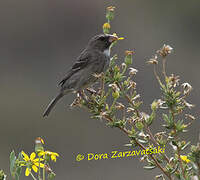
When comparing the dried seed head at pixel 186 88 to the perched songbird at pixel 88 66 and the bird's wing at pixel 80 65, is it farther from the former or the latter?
the bird's wing at pixel 80 65

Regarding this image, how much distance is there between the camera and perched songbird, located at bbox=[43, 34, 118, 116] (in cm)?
519

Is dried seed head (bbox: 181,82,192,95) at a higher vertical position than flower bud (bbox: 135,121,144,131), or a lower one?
higher

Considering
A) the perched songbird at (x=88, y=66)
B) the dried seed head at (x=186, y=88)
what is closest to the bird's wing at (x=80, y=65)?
the perched songbird at (x=88, y=66)

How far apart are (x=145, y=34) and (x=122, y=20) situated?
3.21 ft

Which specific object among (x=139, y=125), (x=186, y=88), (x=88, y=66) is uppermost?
(x=88, y=66)

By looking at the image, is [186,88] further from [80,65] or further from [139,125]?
[80,65]

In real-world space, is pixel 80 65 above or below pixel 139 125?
above

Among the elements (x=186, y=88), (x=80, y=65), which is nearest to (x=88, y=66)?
(x=80, y=65)

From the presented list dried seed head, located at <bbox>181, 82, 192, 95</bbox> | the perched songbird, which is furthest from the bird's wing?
dried seed head, located at <bbox>181, 82, 192, 95</bbox>

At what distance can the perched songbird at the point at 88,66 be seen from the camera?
5.19 m

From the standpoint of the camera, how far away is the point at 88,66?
5516 mm

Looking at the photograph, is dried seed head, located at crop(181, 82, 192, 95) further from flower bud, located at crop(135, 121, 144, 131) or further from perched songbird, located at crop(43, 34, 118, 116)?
perched songbird, located at crop(43, 34, 118, 116)

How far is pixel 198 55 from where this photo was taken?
14.3 meters

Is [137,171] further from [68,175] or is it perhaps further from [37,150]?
[37,150]
